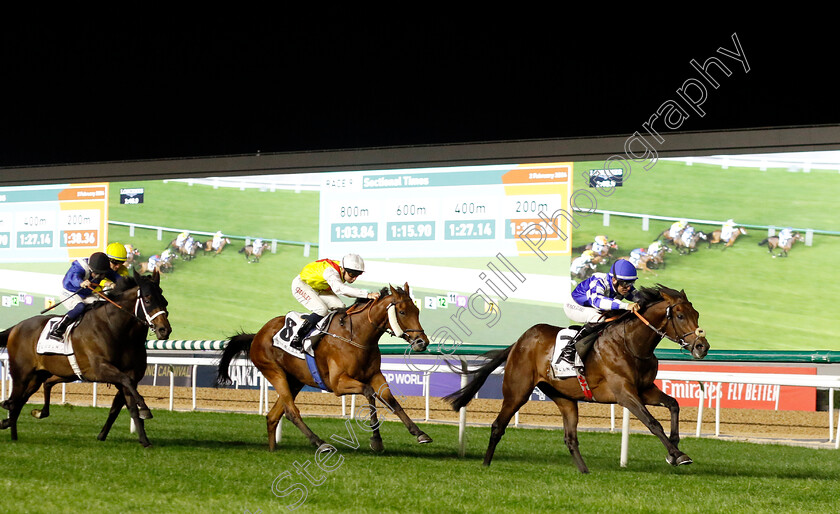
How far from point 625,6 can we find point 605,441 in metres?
4.47

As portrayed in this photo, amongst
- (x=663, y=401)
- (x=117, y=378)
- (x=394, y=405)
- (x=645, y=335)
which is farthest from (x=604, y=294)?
(x=117, y=378)

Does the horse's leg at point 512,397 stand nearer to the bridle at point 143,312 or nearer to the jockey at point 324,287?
the jockey at point 324,287

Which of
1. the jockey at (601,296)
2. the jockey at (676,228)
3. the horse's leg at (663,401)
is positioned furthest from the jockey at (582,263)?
the horse's leg at (663,401)

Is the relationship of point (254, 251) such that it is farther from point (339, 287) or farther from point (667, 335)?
Result: point (667, 335)

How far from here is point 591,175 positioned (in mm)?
10500

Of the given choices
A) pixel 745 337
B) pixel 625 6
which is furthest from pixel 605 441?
pixel 625 6

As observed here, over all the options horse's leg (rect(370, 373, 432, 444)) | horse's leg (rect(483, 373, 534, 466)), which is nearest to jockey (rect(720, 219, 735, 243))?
horse's leg (rect(483, 373, 534, 466))

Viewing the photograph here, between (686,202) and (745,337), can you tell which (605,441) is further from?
(686,202)

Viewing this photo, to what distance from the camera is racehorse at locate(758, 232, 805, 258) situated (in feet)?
31.7

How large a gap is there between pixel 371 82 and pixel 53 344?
539cm

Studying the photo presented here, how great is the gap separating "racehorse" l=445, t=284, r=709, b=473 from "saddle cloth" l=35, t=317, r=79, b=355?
2839 millimetres

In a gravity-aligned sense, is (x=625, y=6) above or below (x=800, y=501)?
above

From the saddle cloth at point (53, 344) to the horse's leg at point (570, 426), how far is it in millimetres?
3444

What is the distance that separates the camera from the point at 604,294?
6426mm
